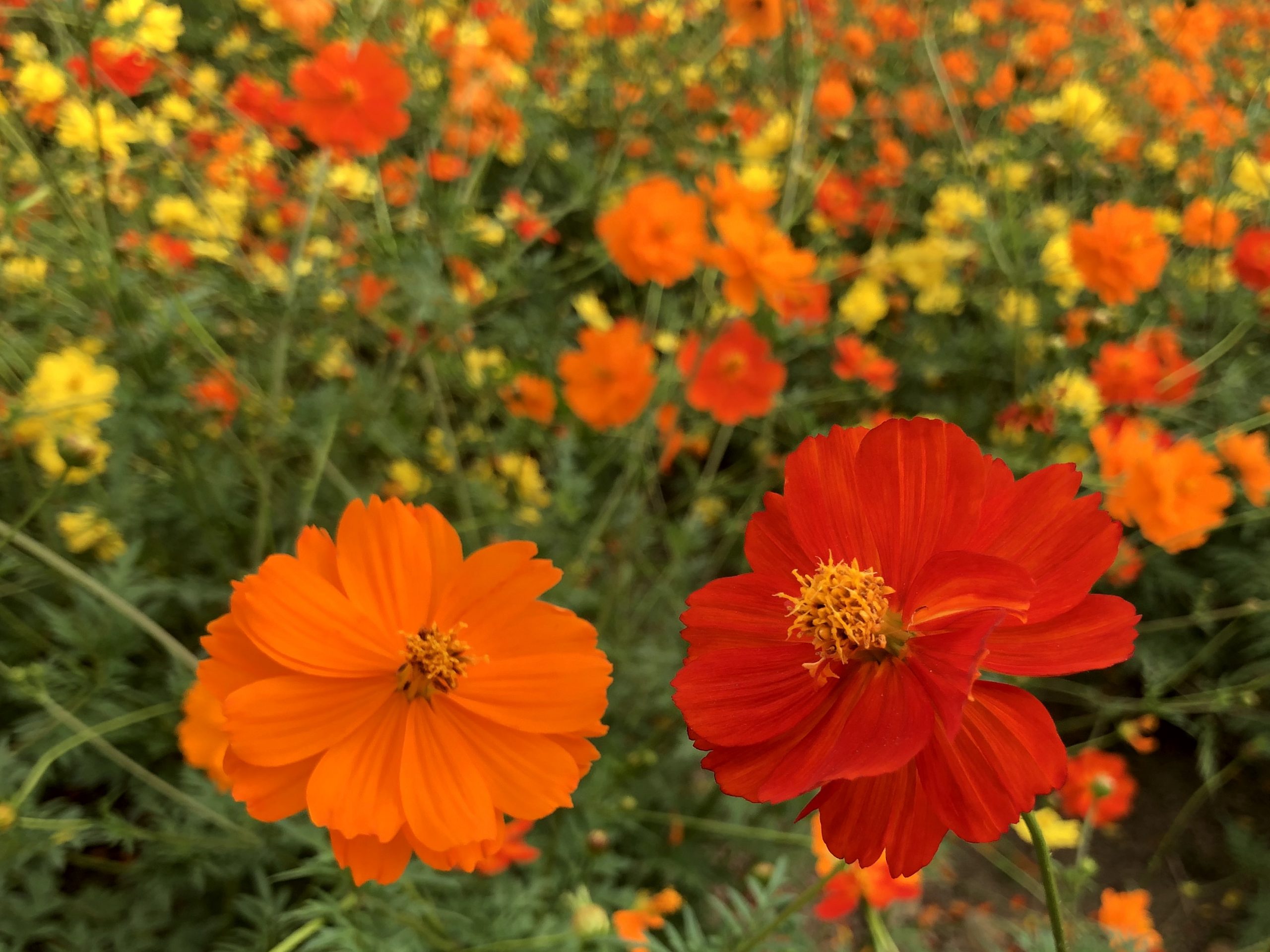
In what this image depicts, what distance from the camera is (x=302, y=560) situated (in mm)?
572

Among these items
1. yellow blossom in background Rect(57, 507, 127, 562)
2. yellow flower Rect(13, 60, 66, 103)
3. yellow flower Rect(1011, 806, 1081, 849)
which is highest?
yellow flower Rect(13, 60, 66, 103)

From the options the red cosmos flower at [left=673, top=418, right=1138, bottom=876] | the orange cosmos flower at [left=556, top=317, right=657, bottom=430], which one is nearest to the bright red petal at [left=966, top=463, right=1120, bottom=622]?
the red cosmos flower at [left=673, top=418, right=1138, bottom=876]

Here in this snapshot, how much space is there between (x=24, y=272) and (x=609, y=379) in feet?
2.98

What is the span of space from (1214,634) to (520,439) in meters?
1.56

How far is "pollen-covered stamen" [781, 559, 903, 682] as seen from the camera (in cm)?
49

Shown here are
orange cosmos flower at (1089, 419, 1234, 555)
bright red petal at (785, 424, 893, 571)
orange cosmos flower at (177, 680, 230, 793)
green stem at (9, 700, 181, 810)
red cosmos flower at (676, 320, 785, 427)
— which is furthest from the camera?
red cosmos flower at (676, 320, 785, 427)

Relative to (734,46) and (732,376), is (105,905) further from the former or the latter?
(734,46)

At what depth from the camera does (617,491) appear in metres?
1.38

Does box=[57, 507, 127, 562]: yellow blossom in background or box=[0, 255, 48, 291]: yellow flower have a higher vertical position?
box=[0, 255, 48, 291]: yellow flower

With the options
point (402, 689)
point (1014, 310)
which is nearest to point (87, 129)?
point (402, 689)

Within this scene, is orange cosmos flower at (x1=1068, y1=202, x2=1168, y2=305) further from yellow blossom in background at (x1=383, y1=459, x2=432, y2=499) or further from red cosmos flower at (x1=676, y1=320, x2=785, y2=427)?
yellow blossom in background at (x1=383, y1=459, x2=432, y2=499)

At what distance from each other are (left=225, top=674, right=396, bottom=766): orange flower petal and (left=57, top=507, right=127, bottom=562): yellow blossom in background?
2.34 ft

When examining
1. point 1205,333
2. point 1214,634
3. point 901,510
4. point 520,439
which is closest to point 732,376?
point 520,439

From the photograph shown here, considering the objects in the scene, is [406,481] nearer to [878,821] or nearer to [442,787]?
[442,787]
